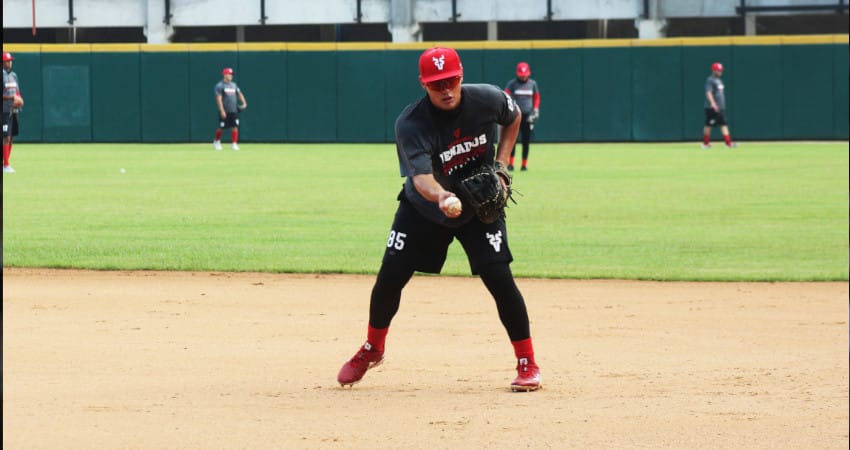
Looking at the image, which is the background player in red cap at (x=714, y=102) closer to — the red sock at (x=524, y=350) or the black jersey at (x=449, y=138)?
the red sock at (x=524, y=350)

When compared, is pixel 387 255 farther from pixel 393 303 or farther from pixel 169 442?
pixel 169 442

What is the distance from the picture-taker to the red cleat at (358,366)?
7.04 metres

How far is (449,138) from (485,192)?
32 cm

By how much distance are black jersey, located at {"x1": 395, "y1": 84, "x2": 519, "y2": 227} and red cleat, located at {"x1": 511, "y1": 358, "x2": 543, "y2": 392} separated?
76 cm

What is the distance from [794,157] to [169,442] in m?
24.5

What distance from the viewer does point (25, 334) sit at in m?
8.74

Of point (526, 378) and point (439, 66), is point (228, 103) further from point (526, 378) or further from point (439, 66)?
point (439, 66)

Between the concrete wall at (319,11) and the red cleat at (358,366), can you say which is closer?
the red cleat at (358,366)

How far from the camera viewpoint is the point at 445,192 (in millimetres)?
6379

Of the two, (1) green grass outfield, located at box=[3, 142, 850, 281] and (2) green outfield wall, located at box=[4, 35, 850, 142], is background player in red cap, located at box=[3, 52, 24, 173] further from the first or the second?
(2) green outfield wall, located at box=[4, 35, 850, 142]

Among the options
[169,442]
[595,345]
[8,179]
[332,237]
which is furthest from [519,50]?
[169,442]

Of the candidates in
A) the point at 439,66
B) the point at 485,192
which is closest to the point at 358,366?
the point at 485,192

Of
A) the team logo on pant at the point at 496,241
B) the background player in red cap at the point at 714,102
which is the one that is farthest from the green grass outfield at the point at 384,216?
the team logo on pant at the point at 496,241

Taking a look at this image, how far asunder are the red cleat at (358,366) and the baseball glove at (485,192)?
3.05 ft
